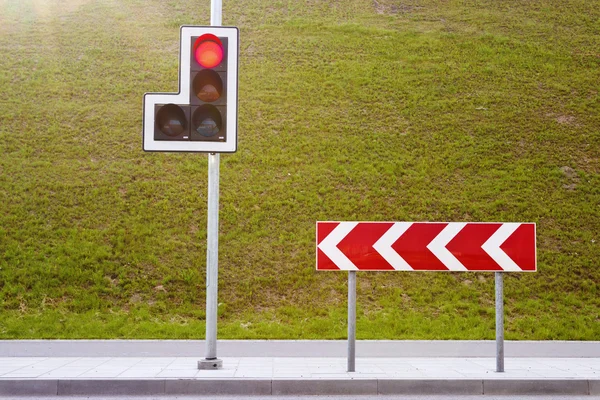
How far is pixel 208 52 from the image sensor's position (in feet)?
26.3

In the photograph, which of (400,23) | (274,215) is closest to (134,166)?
(274,215)

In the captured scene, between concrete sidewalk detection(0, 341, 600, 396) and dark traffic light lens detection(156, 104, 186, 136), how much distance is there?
9.89 ft

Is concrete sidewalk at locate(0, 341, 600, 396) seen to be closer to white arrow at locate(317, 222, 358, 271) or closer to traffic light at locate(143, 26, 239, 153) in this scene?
white arrow at locate(317, 222, 358, 271)

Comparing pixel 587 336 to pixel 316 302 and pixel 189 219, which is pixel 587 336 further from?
pixel 189 219

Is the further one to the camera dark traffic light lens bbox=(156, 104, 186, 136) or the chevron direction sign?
dark traffic light lens bbox=(156, 104, 186, 136)

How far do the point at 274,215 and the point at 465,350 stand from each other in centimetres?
805

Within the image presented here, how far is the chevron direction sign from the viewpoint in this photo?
7.81m

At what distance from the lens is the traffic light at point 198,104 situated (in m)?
7.91

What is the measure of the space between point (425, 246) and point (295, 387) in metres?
2.44

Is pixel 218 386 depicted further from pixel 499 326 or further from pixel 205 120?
pixel 499 326

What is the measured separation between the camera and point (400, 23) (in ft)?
101

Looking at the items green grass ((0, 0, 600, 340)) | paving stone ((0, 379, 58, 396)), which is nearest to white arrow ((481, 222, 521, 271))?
green grass ((0, 0, 600, 340))

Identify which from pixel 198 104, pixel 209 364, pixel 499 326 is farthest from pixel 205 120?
pixel 499 326

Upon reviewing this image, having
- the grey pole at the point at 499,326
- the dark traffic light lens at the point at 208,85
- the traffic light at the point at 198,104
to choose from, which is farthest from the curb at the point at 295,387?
the dark traffic light lens at the point at 208,85
